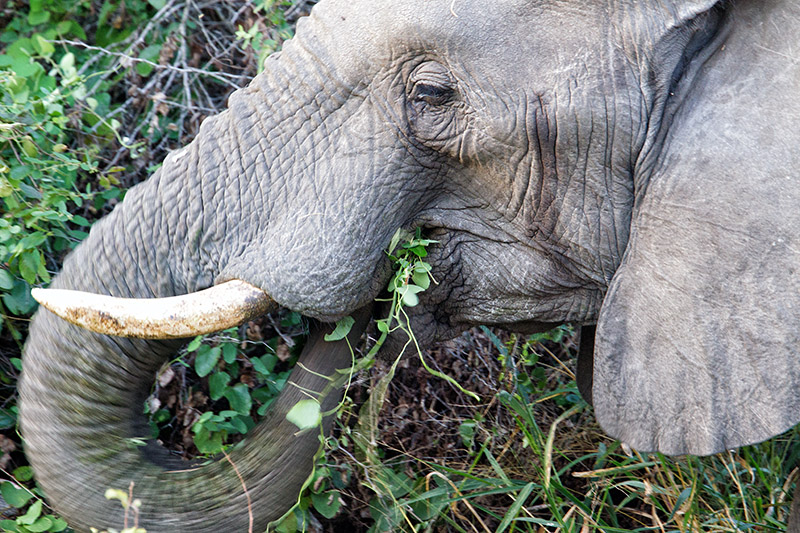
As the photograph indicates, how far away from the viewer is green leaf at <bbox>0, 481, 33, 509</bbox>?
2.51 metres

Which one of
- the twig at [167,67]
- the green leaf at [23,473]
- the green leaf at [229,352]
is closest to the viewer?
the green leaf at [23,473]

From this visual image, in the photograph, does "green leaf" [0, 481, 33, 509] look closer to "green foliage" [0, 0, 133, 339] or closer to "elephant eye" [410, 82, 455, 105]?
"green foliage" [0, 0, 133, 339]

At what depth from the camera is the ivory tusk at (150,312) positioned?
2.01 meters

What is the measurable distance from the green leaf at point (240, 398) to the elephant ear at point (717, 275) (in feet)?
3.67

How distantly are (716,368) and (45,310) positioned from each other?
1.52 metres

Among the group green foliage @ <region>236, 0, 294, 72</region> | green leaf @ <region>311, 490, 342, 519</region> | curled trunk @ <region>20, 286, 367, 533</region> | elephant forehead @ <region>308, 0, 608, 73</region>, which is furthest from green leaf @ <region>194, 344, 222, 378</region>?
elephant forehead @ <region>308, 0, 608, 73</region>

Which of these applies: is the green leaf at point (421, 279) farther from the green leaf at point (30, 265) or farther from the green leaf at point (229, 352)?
the green leaf at point (30, 265)

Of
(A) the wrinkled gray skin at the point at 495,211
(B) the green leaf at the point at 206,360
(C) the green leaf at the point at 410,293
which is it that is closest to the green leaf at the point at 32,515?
(A) the wrinkled gray skin at the point at 495,211

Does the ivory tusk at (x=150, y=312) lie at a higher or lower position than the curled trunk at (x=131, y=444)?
higher

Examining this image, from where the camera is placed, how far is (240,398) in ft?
9.20

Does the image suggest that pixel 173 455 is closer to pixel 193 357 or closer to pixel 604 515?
pixel 193 357

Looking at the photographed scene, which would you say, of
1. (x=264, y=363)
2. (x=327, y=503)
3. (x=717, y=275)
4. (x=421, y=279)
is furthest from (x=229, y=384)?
(x=717, y=275)

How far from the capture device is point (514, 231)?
224 centimetres

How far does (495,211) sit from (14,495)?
1485 mm
